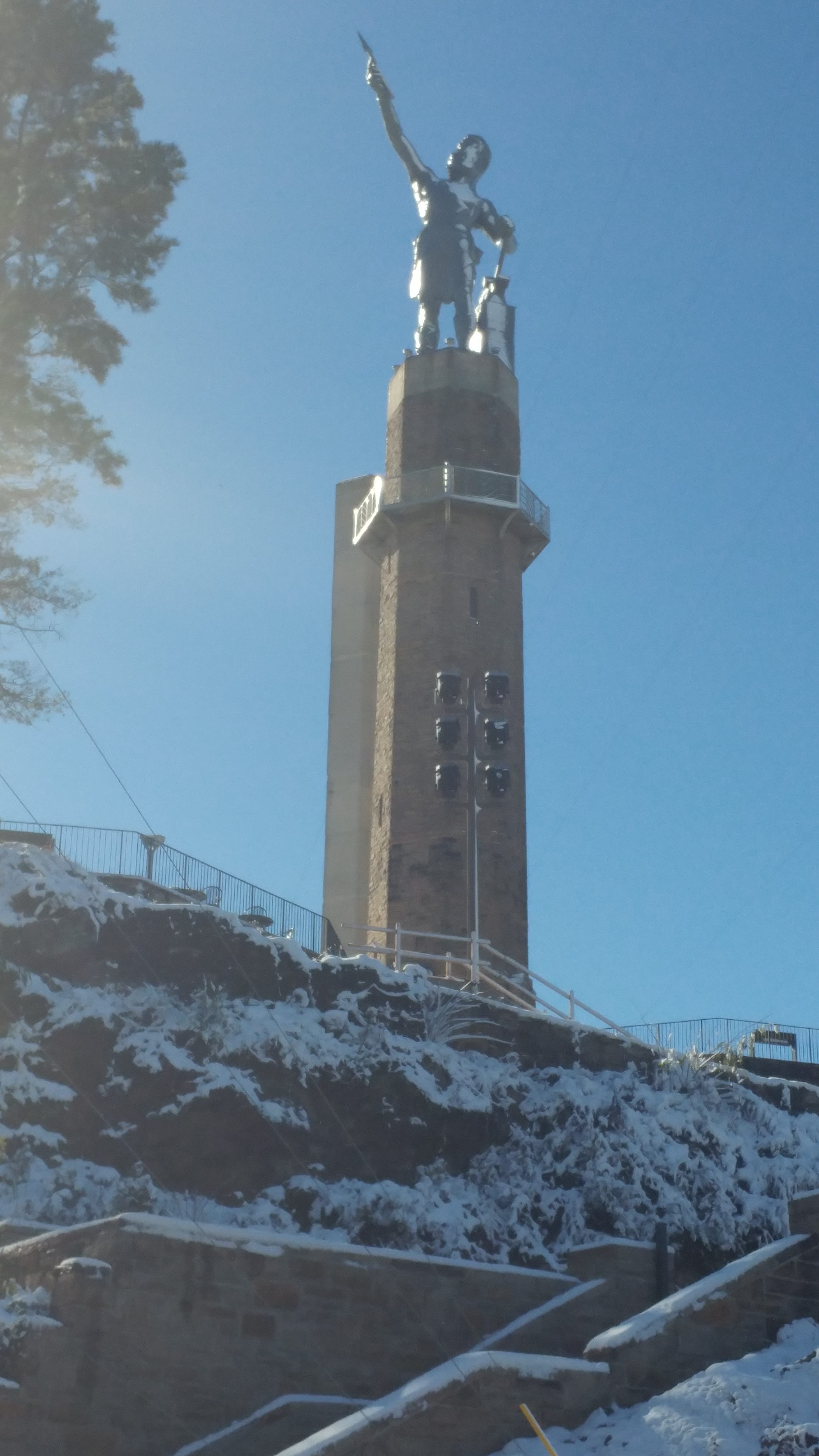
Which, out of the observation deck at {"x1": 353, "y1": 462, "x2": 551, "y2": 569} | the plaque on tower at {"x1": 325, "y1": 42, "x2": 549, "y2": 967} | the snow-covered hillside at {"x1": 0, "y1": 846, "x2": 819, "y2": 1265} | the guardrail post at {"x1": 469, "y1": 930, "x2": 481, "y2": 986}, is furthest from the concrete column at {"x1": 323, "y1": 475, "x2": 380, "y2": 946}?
the snow-covered hillside at {"x1": 0, "y1": 846, "x2": 819, "y2": 1265}

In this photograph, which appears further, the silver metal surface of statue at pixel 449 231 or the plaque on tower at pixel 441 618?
the silver metal surface of statue at pixel 449 231

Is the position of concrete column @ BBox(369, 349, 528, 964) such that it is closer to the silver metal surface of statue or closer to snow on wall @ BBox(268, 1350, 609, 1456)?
the silver metal surface of statue

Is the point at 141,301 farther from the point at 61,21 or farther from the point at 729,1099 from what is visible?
the point at 729,1099

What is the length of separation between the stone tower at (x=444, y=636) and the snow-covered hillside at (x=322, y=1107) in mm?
9424

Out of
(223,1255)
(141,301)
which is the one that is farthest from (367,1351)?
(141,301)

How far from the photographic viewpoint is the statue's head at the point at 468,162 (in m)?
36.7

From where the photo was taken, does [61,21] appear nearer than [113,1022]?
No

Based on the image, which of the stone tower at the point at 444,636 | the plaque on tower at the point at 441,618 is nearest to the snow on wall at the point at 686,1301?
→ the plaque on tower at the point at 441,618

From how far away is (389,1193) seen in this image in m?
16.9

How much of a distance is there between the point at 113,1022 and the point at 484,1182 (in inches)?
167

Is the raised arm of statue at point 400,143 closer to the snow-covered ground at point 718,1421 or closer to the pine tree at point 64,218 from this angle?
the pine tree at point 64,218

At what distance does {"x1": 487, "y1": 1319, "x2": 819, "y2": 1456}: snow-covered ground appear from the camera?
35.2ft

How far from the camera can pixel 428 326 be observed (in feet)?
117

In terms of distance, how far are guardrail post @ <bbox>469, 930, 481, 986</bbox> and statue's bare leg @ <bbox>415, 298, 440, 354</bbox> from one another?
55.2 ft
